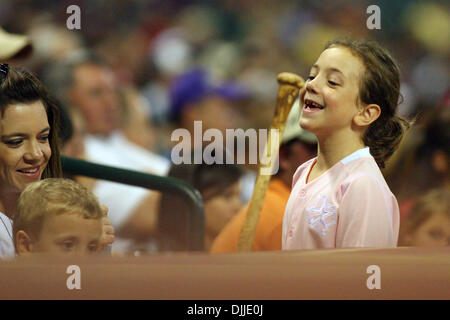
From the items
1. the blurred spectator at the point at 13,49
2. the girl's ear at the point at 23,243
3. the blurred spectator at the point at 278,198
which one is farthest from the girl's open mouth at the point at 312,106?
the blurred spectator at the point at 13,49

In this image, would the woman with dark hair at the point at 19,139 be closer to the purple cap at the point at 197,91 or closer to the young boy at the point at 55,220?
the young boy at the point at 55,220

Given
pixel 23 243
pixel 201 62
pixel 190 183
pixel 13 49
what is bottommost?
pixel 23 243

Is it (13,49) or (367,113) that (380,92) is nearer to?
(367,113)

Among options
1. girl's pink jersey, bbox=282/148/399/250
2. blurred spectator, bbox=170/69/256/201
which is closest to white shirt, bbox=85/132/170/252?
blurred spectator, bbox=170/69/256/201

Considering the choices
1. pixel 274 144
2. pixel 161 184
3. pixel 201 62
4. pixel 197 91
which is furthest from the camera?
pixel 201 62

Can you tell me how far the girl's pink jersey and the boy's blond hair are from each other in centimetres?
21

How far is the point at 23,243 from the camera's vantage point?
816mm

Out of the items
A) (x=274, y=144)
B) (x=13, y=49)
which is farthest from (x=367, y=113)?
(x=13, y=49)

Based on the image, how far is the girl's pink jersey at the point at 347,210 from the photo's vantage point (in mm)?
775

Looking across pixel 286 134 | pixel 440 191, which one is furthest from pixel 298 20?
pixel 286 134

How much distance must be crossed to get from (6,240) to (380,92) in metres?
0.41

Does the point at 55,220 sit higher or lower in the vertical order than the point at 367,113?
lower

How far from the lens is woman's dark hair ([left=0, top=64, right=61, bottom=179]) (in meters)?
0.84

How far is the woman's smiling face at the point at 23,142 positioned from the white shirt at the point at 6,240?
42mm
